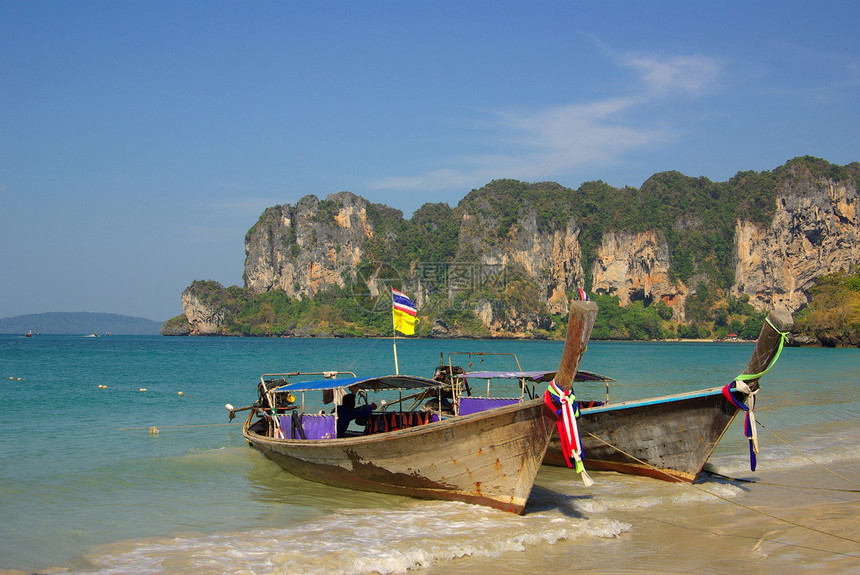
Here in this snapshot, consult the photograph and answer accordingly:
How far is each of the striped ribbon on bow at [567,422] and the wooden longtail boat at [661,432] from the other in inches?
118

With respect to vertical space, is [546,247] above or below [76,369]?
above

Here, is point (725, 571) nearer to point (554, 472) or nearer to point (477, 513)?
point (477, 513)

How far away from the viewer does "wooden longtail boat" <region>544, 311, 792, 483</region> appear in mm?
9781

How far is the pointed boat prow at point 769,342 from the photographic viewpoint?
7723mm

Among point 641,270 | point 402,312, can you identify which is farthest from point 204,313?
point 402,312

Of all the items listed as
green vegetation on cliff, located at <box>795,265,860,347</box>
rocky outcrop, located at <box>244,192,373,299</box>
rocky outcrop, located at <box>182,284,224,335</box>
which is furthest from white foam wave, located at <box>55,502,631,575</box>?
rocky outcrop, located at <box>182,284,224,335</box>

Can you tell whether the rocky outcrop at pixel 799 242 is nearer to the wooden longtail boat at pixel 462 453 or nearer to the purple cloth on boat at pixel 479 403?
the purple cloth on boat at pixel 479 403

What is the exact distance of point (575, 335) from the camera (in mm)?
6961

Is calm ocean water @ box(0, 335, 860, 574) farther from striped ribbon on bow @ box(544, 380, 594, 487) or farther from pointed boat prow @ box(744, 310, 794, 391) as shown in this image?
pointed boat prow @ box(744, 310, 794, 391)

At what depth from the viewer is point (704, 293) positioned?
128875 millimetres

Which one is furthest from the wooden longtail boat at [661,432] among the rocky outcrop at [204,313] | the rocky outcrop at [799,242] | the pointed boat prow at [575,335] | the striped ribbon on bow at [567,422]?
the rocky outcrop at [204,313]

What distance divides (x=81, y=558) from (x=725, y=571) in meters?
6.81

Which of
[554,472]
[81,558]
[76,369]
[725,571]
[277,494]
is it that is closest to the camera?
[725,571]

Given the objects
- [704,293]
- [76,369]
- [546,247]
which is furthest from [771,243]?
[76,369]
